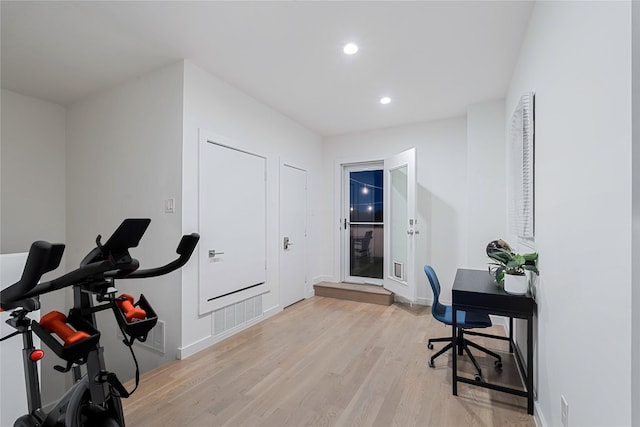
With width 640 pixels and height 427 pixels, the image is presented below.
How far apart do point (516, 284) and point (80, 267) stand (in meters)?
2.40

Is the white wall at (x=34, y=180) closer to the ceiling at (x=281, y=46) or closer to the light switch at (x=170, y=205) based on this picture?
the ceiling at (x=281, y=46)

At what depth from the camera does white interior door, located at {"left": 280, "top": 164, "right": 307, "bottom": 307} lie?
4145mm

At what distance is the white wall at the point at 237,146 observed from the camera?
2.75m

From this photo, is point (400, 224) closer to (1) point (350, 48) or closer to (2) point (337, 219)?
(2) point (337, 219)

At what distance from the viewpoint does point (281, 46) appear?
2500 mm

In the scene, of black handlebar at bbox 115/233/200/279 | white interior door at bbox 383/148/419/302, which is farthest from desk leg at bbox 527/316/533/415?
black handlebar at bbox 115/233/200/279

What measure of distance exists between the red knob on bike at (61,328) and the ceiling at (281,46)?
80.7 inches

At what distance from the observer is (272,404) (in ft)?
6.68

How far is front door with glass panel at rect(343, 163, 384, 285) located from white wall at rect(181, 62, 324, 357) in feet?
1.97

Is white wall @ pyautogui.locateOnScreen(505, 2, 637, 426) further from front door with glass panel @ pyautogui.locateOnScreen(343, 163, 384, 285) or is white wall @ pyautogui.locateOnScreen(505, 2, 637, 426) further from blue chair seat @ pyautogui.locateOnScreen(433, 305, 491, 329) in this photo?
front door with glass panel @ pyautogui.locateOnScreen(343, 163, 384, 285)

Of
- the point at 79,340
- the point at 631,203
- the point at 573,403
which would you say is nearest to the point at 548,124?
the point at 631,203

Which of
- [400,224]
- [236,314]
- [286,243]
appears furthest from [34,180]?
[400,224]

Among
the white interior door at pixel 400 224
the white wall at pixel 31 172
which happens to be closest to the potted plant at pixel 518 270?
the white interior door at pixel 400 224

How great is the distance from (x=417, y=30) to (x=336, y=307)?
3.42m
